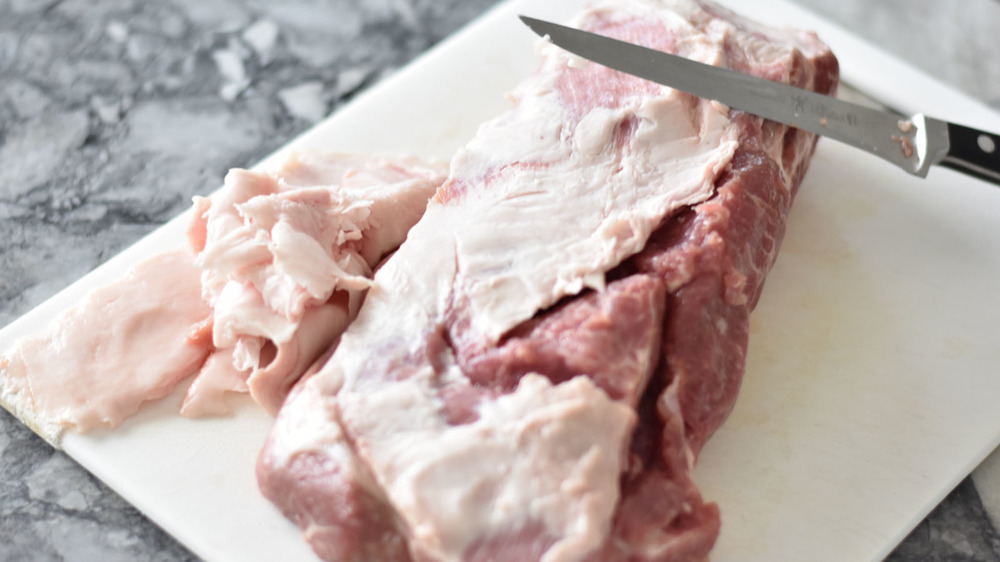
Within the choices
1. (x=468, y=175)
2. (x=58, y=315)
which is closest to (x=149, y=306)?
(x=58, y=315)

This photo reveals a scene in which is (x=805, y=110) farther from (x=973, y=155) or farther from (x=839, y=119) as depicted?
(x=973, y=155)

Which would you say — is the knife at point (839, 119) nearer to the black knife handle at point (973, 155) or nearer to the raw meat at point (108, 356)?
the black knife handle at point (973, 155)

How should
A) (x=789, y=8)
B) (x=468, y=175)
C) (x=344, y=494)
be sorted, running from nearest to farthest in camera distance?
1. (x=344, y=494)
2. (x=468, y=175)
3. (x=789, y=8)

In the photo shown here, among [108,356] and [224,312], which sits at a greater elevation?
[224,312]

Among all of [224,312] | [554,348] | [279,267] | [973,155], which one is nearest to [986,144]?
[973,155]

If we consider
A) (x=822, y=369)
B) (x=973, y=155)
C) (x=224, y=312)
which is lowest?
(x=822, y=369)

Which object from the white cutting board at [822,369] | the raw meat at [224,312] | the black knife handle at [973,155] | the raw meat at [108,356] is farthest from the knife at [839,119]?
the raw meat at [108,356]

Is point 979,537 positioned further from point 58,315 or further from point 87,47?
point 87,47

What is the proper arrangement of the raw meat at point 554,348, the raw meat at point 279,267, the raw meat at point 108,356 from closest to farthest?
the raw meat at point 554,348
the raw meat at point 279,267
the raw meat at point 108,356
